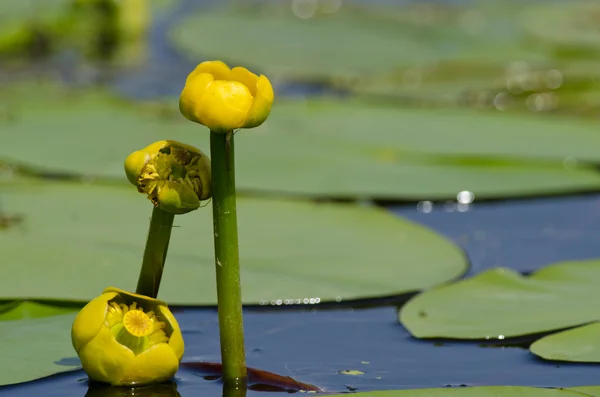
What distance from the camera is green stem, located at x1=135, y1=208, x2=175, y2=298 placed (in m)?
1.16

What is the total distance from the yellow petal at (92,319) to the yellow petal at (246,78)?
283 millimetres

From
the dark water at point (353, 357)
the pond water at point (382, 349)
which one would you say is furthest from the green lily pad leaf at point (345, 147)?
the dark water at point (353, 357)

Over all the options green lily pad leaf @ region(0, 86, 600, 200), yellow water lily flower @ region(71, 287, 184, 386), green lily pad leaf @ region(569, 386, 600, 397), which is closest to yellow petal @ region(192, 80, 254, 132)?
yellow water lily flower @ region(71, 287, 184, 386)

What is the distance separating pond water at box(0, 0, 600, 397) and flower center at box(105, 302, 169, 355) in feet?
0.34

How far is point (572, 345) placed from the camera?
4.71 feet

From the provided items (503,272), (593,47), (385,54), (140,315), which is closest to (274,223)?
(503,272)

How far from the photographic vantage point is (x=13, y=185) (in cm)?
229

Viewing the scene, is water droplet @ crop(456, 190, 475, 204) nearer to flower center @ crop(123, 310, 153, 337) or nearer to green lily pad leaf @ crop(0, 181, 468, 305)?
green lily pad leaf @ crop(0, 181, 468, 305)

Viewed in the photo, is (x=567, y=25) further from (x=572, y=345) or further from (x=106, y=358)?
(x=106, y=358)

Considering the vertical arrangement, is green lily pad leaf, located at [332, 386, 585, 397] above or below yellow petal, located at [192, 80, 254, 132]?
below

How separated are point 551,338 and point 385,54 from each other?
8.76ft

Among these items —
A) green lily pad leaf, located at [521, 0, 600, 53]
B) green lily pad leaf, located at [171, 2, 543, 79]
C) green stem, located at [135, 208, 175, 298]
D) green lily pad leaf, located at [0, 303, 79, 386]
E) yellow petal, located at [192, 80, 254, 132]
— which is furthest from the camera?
green lily pad leaf, located at [521, 0, 600, 53]

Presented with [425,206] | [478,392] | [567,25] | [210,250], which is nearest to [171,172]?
[478,392]

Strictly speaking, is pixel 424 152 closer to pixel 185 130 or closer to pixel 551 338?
pixel 185 130
